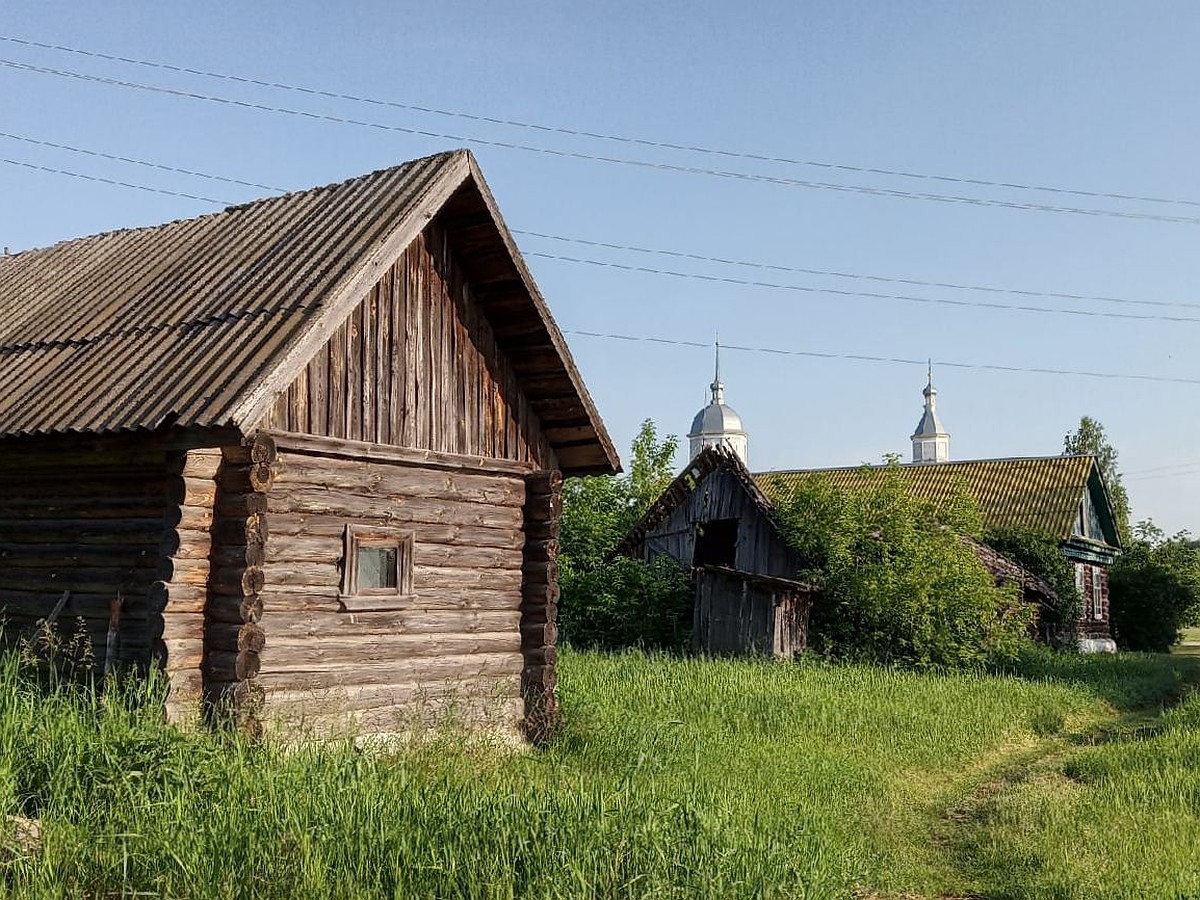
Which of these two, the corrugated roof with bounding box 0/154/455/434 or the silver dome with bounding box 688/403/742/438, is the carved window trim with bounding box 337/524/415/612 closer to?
the corrugated roof with bounding box 0/154/455/434

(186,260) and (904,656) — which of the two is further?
(904,656)

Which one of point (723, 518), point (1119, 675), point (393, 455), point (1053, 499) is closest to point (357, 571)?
point (393, 455)

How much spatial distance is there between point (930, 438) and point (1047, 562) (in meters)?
60.4

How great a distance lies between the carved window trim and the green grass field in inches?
56.1

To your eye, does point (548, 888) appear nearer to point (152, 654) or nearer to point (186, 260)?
point (152, 654)

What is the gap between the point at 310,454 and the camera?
11.0m

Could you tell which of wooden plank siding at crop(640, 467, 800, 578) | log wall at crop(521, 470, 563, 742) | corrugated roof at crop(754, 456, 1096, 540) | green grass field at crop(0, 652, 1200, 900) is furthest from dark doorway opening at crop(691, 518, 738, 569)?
log wall at crop(521, 470, 563, 742)

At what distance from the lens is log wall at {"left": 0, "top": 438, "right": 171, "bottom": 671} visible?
34.0ft

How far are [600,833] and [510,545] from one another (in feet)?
21.0

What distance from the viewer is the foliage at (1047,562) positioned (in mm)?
31438

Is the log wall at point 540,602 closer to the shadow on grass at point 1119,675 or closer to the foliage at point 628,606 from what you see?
the shadow on grass at point 1119,675

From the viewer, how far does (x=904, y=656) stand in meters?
24.0

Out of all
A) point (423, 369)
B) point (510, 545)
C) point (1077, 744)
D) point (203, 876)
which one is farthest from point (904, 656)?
point (203, 876)

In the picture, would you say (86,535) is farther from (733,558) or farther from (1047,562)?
(1047,562)
